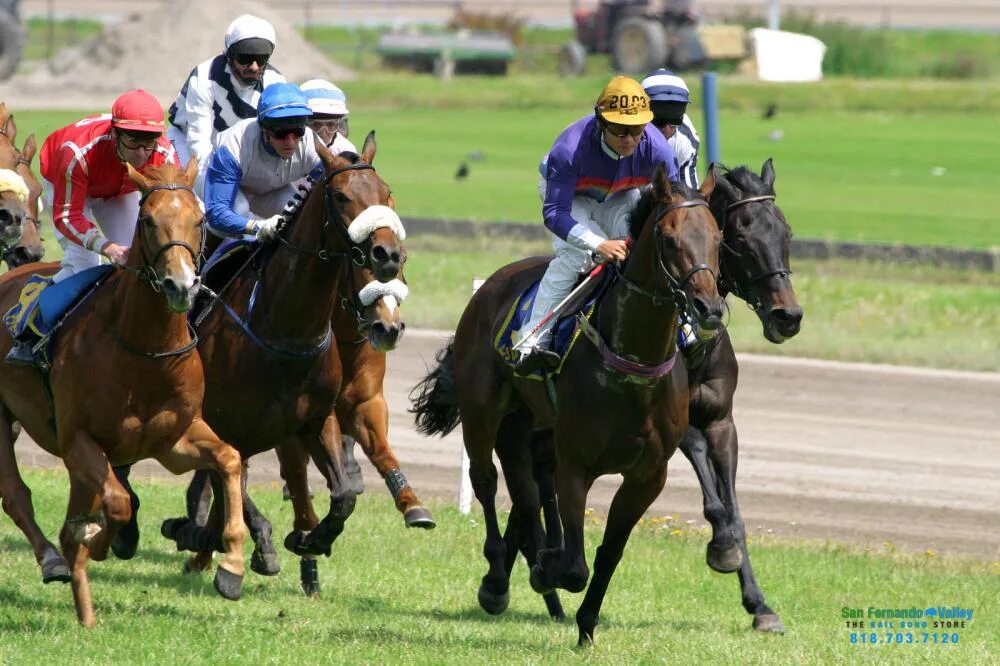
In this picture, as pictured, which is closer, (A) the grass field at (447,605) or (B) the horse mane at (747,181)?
(A) the grass field at (447,605)

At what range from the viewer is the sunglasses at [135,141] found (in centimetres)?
798

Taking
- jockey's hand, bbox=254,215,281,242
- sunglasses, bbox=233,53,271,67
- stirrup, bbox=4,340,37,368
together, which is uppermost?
sunglasses, bbox=233,53,271,67

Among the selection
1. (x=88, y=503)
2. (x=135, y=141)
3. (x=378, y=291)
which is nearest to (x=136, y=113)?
(x=135, y=141)

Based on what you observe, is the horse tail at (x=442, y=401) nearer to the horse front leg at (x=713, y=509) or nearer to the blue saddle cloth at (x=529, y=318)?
the blue saddle cloth at (x=529, y=318)

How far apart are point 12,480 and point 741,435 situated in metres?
6.71

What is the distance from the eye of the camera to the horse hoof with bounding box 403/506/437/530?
27.9ft

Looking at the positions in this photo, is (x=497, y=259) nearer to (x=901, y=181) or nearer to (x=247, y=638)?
(x=901, y=181)

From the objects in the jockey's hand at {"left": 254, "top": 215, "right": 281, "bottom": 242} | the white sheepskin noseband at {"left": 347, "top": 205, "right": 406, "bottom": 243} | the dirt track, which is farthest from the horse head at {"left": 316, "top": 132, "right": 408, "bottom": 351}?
the dirt track

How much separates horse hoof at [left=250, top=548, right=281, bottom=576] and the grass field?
0.50 feet

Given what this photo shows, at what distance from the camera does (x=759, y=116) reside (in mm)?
35406

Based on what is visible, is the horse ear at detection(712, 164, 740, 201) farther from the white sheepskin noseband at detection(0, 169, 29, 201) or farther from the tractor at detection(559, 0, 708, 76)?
the tractor at detection(559, 0, 708, 76)

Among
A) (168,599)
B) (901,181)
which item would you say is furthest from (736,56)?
(168,599)

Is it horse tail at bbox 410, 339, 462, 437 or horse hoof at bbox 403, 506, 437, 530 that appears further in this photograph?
horse tail at bbox 410, 339, 462, 437

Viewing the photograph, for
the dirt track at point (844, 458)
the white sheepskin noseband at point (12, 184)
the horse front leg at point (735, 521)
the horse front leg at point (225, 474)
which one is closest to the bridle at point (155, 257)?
the horse front leg at point (225, 474)
